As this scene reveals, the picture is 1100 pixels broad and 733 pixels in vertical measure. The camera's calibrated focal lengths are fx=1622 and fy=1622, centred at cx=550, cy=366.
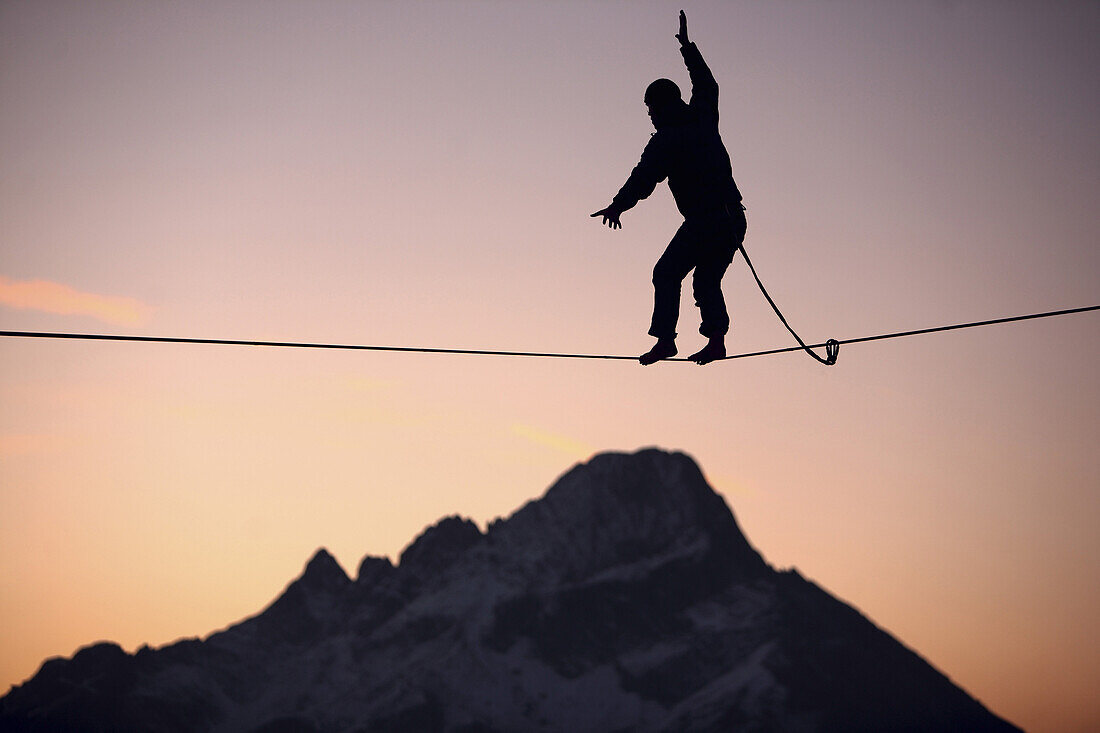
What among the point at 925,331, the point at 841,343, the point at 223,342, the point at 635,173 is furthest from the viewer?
the point at 841,343

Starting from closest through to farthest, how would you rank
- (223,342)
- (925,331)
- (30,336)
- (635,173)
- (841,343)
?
(30,336) → (223,342) → (925,331) → (635,173) → (841,343)

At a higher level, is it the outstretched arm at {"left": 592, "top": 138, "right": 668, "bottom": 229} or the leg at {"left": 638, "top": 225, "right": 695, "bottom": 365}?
Result: the outstretched arm at {"left": 592, "top": 138, "right": 668, "bottom": 229}

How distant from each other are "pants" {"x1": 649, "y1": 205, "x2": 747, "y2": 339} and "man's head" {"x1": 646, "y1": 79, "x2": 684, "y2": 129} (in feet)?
3.49

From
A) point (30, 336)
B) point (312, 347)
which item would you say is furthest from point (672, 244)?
point (30, 336)

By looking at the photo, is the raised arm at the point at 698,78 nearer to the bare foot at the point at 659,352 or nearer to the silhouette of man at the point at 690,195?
the silhouette of man at the point at 690,195

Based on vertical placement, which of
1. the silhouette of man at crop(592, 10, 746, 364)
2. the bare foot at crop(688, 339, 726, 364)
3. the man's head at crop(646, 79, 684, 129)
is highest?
the man's head at crop(646, 79, 684, 129)

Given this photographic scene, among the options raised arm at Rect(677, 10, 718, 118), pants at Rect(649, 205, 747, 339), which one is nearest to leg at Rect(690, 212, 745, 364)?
pants at Rect(649, 205, 747, 339)

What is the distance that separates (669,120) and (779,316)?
2.83 metres

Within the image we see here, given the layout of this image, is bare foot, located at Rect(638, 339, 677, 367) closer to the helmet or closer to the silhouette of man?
the silhouette of man

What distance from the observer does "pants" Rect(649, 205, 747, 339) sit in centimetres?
1622

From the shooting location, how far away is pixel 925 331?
1447 cm

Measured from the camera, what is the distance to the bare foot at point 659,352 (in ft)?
53.9

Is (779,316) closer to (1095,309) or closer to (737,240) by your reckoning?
(737,240)

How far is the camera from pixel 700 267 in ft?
54.2
